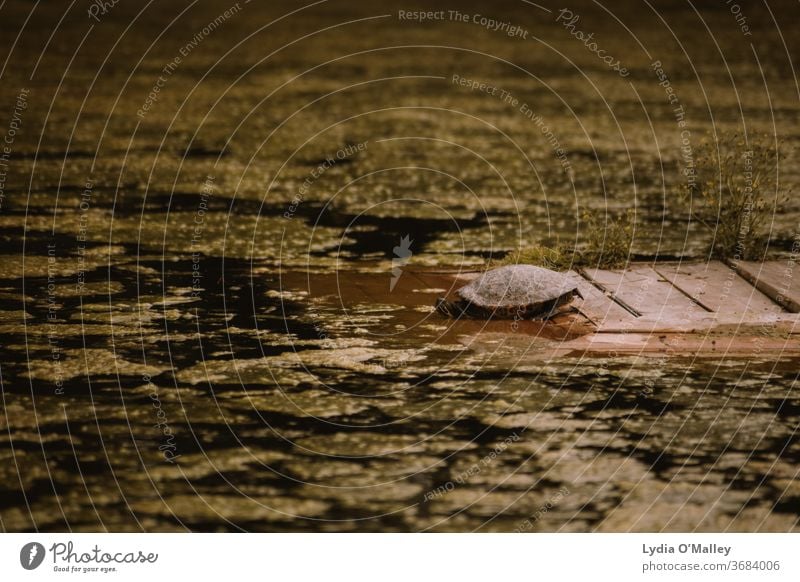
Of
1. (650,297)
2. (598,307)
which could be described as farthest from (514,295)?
(650,297)

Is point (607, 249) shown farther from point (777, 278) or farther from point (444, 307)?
point (444, 307)

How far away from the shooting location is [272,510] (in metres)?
5.51

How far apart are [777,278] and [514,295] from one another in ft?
7.39

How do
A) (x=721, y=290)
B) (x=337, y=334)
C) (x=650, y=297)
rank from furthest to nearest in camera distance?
(x=721, y=290)
(x=650, y=297)
(x=337, y=334)

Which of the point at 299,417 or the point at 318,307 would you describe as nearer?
the point at 299,417

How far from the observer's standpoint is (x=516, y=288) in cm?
816

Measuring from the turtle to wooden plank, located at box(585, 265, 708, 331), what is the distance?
44 centimetres

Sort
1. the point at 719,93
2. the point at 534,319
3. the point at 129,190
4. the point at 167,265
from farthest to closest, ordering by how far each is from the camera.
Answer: the point at 719,93, the point at 129,190, the point at 167,265, the point at 534,319

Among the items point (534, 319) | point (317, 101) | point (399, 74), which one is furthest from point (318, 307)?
point (399, 74)

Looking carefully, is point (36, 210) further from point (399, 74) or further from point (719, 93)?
point (719, 93)

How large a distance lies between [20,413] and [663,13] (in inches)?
1197
